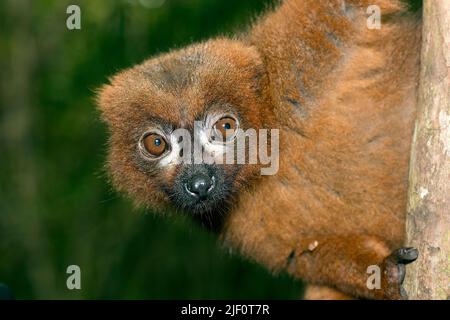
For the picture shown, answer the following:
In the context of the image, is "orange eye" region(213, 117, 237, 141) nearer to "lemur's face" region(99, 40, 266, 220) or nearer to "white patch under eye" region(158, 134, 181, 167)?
"lemur's face" region(99, 40, 266, 220)

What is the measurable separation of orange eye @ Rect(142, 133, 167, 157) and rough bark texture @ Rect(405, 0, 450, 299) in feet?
6.35

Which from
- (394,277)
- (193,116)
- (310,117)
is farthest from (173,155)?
(394,277)

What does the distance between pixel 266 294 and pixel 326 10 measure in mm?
5256

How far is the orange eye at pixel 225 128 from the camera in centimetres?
554

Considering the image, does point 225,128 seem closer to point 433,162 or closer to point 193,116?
point 193,116

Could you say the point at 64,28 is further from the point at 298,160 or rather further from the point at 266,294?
the point at 298,160

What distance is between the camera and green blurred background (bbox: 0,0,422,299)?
30.6 ft

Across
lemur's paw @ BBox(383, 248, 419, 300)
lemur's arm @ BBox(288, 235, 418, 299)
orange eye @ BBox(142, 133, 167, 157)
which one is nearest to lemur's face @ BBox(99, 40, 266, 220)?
orange eye @ BBox(142, 133, 167, 157)

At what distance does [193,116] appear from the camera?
18.0ft

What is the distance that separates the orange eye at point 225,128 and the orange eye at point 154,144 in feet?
1.33

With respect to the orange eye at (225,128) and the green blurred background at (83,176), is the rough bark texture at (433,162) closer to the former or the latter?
the orange eye at (225,128)

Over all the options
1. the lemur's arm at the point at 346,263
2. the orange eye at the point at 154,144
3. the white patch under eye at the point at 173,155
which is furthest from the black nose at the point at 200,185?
the lemur's arm at the point at 346,263

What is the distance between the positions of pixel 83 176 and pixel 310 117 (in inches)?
200
